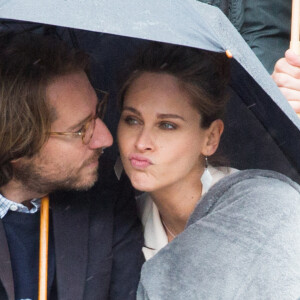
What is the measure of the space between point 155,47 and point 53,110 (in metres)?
0.49

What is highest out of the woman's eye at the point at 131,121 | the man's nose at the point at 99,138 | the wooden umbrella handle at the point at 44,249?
the woman's eye at the point at 131,121

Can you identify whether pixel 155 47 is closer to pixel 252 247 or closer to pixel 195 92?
pixel 195 92

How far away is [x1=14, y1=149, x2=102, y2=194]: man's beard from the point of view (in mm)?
2637

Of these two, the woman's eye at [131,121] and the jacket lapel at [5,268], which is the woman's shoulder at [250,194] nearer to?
the woman's eye at [131,121]

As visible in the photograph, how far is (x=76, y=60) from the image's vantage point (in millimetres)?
2787

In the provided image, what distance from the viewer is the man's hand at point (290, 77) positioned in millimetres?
2869

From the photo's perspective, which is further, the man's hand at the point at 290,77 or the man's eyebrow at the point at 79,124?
the man's hand at the point at 290,77

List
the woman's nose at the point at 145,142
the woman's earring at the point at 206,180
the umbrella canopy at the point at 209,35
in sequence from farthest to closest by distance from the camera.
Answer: the woman's earring at the point at 206,180, the woman's nose at the point at 145,142, the umbrella canopy at the point at 209,35

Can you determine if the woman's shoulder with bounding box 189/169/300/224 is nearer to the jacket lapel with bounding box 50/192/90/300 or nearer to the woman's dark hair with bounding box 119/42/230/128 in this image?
the woman's dark hair with bounding box 119/42/230/128

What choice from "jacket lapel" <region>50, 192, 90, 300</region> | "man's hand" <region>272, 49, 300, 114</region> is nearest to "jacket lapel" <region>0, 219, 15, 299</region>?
"jacket lapel" <region>50, 192, 90, 300</region>

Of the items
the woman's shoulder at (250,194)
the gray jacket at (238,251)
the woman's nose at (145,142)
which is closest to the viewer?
the gray jacket at (238,251)

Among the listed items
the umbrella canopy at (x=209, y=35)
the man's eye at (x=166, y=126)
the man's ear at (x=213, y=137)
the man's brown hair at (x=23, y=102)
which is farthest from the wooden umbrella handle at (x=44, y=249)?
the umbrella canopy at (x=209, y=35)

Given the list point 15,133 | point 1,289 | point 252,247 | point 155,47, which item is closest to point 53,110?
point 15,133

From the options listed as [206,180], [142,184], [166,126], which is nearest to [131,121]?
[166,126]
